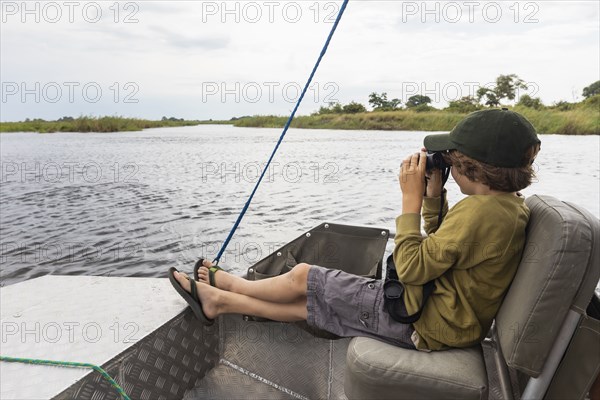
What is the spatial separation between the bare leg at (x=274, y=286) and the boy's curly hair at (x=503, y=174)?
0.67 metres

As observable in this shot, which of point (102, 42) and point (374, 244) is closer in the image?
point (374, 244)

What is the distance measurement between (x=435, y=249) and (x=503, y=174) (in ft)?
1.03

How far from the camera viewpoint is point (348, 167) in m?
16.3

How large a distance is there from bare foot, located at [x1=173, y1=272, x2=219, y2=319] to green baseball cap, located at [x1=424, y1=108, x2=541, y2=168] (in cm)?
110

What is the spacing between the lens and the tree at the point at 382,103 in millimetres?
19750

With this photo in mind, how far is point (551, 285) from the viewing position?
1263mm

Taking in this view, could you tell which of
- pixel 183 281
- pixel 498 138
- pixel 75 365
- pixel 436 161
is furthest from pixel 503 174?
pixel 75 365

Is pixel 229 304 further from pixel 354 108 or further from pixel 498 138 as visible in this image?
pixel 354 108

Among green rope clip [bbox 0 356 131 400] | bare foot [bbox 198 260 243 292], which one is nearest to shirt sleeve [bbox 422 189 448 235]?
bare foot [bbox 198 260 243 292]

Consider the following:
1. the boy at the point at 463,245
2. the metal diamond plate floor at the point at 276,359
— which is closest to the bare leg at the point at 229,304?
the metal diamond plate floor at the point at 276,359

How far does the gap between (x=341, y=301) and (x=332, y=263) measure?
714 mm

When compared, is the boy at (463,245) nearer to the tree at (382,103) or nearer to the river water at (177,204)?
the river water at (177,204)

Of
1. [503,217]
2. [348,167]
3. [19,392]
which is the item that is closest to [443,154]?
[503,217]

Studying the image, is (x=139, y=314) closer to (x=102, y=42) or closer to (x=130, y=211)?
(x=130, y=211)
